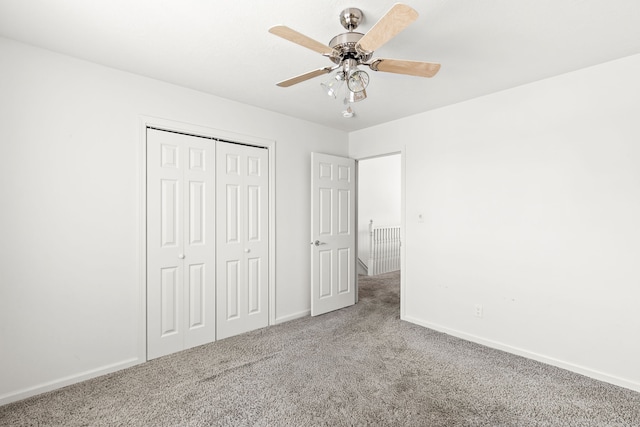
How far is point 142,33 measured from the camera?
6.36ft

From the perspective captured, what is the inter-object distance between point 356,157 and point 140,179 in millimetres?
2690

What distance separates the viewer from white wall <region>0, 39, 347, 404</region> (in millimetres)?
2035

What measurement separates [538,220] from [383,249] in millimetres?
3743

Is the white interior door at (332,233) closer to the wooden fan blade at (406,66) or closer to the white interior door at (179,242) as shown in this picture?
the white interior door at (179,242)

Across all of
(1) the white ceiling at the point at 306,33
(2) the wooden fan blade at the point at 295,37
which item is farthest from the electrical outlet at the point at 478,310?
(2) the wooden fan blade at the point at 295,37

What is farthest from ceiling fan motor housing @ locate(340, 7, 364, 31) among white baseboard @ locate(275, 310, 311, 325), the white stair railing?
the white stair railing

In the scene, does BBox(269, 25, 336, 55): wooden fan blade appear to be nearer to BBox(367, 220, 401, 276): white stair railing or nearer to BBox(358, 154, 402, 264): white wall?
BBox(358, 154, 402, 264): white wall

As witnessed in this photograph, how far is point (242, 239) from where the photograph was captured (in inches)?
126

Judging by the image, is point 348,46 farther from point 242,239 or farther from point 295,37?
point 242,239

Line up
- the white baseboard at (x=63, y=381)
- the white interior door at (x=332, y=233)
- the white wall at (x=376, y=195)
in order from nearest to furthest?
1. the white baseboard at (x=63, y=381)
2. the white interior door at (x=332, y=233)
3. the white wall at (x=376, y=195)

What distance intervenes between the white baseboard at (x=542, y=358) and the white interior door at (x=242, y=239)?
190 centimetres

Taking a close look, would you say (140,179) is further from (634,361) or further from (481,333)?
(634,361)

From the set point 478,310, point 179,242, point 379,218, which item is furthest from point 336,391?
point 379,218

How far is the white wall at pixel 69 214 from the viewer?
2035 mm
